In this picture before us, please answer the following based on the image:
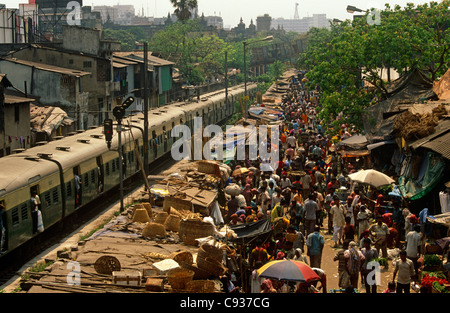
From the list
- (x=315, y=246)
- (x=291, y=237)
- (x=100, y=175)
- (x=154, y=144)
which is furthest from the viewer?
(x=154, y=144)

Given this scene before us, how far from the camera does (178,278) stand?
12.2 metres

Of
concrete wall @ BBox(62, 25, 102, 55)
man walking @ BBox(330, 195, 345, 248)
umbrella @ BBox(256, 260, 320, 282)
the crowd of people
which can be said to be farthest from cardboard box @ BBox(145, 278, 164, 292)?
concrete wall @ BBox(62, 25, 102, 55)

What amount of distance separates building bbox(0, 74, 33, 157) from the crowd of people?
11505mm

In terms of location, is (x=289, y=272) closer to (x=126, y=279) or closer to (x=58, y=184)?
(x=126, y=279)

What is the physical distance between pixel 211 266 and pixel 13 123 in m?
21.9

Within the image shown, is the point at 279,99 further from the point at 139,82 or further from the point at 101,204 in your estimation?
the point at 101,204

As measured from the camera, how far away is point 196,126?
1875 inches

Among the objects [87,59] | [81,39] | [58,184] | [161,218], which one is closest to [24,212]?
[58,184]

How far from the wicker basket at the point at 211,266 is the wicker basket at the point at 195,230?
2711 millimetres

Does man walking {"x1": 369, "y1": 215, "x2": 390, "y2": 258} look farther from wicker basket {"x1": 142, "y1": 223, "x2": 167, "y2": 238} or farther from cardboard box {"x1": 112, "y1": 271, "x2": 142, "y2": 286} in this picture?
cardboard box {"x1": 112, "y1": 271, "x2": 142, "y2": 286}

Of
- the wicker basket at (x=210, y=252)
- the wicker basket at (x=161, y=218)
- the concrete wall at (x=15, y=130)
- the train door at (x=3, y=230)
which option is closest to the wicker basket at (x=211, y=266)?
the wicker basket at (x=210, y=252)

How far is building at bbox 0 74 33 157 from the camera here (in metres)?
31.6

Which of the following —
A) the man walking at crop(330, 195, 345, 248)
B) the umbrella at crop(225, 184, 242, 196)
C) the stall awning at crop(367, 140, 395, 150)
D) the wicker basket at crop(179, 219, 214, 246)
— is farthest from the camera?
the stall awning at crop(367, 140, 395, 150)

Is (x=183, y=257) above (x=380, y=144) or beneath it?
beneath
